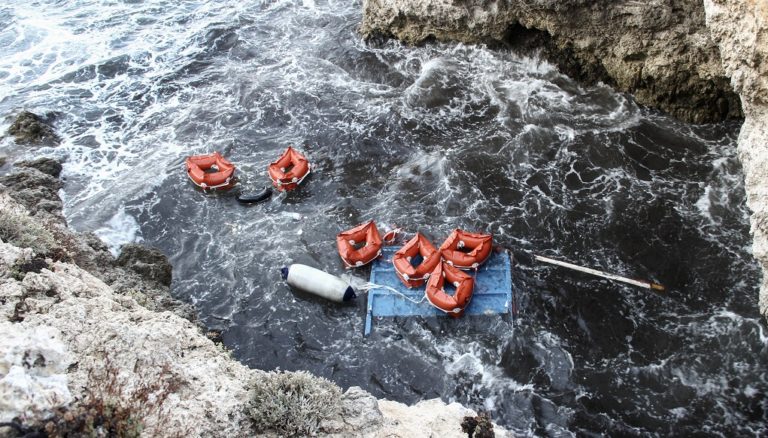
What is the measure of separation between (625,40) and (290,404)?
47.3ft

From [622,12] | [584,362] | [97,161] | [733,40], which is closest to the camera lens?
[733,40]

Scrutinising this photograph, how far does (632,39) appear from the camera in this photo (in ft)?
53.5

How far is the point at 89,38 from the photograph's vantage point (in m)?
24.1

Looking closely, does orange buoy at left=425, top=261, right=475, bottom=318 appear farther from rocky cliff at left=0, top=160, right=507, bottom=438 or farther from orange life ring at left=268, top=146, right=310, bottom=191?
orange life ring at left=268, top=146, right=310, bottom=191

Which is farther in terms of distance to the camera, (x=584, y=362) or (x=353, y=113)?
(x=353, y=113)

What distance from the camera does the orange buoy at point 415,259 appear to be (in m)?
12.8

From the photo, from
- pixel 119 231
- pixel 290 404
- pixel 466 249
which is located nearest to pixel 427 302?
pixel 466 249

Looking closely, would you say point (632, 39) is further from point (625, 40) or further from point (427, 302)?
point (427, 302)

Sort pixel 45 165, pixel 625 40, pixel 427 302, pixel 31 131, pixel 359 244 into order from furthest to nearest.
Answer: pixel 31 131, pixel 45 165, pixel 625 40, pixel 359 244, pixel 427 302

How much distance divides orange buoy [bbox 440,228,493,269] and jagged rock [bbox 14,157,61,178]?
37.9ft

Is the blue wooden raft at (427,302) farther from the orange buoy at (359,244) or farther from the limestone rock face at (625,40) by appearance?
the limestone rock face at (625,40)

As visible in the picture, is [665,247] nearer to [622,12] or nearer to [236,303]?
[622,12]

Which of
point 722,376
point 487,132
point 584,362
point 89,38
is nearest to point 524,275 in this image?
point 584,362

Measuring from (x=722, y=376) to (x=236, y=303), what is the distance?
389 inches
